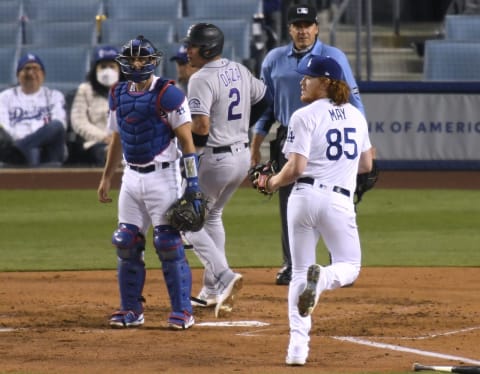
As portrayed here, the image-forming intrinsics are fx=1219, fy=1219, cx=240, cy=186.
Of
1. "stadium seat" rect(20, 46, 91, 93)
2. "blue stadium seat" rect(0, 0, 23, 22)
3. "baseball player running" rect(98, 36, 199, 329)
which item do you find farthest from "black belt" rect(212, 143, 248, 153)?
"blue stadium seat" rect(0, 0, 23, 22)

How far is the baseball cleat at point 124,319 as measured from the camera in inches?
302

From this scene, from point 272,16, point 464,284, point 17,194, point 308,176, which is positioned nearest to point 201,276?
point 464,284

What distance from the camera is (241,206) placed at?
46.0 ft

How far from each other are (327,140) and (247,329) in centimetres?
168

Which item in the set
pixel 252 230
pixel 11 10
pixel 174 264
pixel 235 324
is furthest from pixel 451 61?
pixel 174 264

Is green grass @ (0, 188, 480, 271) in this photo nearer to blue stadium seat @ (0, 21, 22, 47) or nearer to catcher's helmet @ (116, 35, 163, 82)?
blue stadium seat @ (0, 21, 22, 47)

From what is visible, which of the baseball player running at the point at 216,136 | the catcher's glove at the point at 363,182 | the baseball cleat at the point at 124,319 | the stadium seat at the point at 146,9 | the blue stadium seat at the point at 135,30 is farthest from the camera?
the stadium seat at the point at 146,9

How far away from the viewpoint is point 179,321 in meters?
7.57

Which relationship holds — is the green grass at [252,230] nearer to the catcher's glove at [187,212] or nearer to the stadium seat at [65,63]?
the stadium seat at [65,63]

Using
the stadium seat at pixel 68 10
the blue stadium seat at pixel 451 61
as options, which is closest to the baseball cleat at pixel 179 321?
the blue stadium seat at pixel 451 61

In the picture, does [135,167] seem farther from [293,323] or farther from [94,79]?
[94,79]

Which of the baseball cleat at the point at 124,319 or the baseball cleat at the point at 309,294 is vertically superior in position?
the baseball cleat at the point at 309,294

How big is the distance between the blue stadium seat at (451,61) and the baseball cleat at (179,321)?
367 inches

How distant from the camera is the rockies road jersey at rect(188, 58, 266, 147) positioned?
26.9 feet
